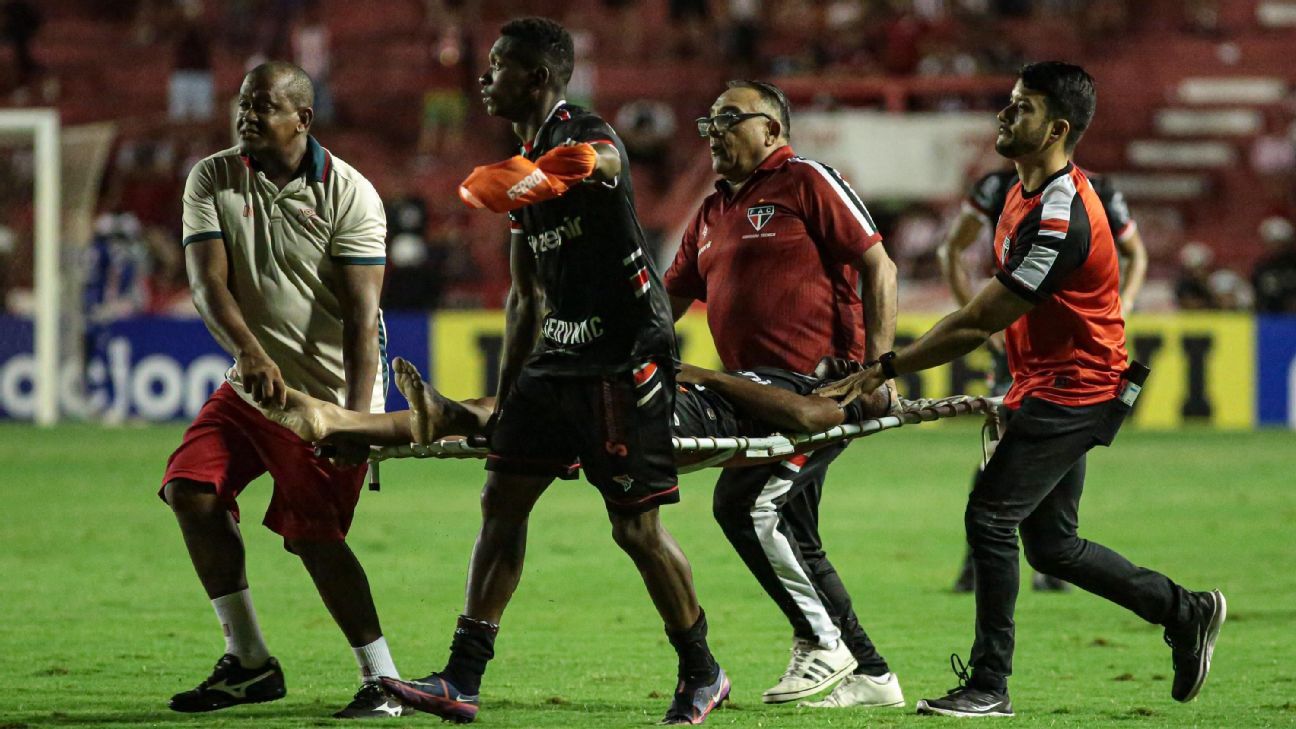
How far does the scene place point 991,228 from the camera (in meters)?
8.98

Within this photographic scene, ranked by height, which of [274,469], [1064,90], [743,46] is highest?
[743,46]

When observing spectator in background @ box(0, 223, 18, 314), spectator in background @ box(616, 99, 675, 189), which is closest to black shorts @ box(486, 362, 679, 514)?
spectator in background @ box(0, 223, 18, 314)

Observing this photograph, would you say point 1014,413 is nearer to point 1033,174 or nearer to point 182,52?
point 1033,174

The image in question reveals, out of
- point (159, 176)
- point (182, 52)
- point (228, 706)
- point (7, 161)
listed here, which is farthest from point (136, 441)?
point (228, 706)

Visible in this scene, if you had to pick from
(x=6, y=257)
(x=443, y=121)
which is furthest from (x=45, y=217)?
(x=443, y=121)

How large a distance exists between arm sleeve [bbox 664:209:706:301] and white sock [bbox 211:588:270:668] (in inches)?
76.5

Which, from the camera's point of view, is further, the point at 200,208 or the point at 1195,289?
the point at 1195,289

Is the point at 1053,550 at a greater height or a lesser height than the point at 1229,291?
lesser

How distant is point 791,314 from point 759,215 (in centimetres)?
37

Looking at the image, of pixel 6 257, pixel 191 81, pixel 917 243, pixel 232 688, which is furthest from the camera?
pixel 191 81

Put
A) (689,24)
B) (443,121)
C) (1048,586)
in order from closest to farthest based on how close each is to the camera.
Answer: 1. (1048,586)
2. (443,121)
3. (689,24)

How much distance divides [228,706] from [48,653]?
1495mm

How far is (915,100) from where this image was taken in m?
23.8

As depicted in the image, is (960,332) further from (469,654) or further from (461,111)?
(461,111)
